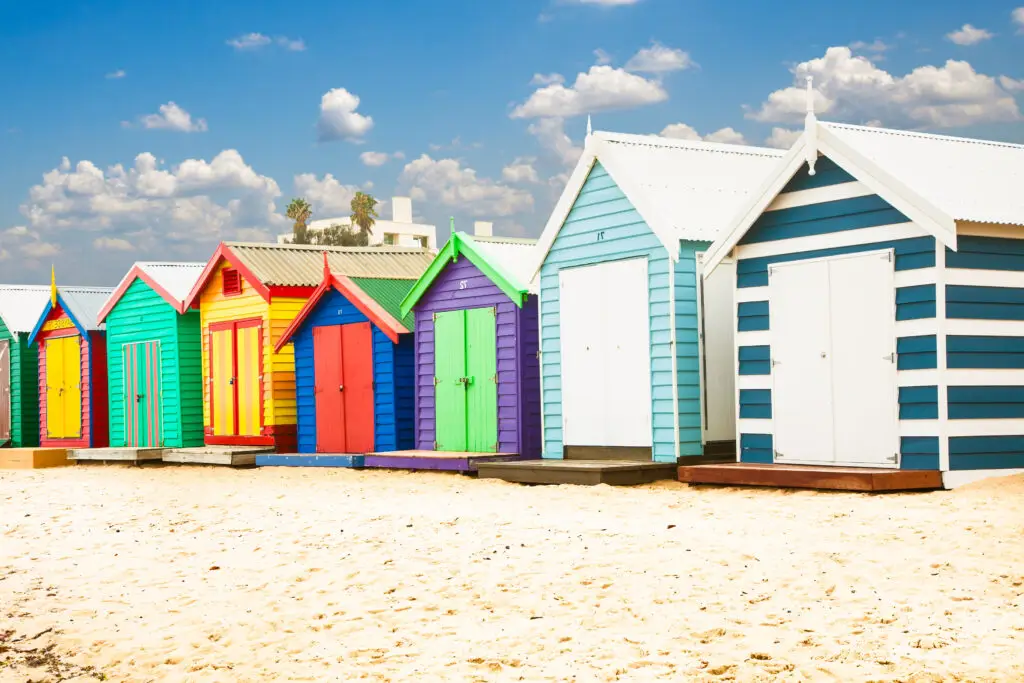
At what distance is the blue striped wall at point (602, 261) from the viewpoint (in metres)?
14.6

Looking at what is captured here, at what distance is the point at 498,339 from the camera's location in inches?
677

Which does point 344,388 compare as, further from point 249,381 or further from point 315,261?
point 315,261

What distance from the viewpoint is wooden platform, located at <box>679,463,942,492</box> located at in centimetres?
1191

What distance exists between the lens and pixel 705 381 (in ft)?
48.6

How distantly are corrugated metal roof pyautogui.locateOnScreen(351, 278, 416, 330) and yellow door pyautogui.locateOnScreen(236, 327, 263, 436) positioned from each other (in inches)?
109

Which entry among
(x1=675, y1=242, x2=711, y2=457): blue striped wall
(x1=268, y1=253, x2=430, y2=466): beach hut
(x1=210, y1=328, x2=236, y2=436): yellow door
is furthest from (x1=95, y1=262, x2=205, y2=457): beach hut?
(x1=675, y1=242, x2=711, y2=457): blue striped wall

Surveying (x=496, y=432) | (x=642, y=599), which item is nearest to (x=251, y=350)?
(x=496, y=432)

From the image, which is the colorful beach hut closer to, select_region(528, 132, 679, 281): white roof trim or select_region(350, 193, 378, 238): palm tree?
select_region(528, 132, 679, 281): white roof trim

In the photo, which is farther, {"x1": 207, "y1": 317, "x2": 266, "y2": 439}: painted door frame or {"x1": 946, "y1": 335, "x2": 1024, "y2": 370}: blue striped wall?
{"x1": 207, "y1": 317, "x2": 266, "y2": 439}: painted door frame

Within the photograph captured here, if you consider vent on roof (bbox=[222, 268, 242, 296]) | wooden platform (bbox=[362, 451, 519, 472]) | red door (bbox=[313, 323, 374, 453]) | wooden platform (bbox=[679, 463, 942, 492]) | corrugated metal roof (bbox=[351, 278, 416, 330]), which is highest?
vent on roof (bbox=[222, 268, 242, 296])

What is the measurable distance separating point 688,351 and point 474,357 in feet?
12.3

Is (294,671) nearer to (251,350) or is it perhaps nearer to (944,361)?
(944,361)

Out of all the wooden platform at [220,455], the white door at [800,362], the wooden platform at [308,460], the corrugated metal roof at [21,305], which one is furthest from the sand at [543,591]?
the corrugated metal roof at [21,305]

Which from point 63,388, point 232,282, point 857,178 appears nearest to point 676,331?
point 857,178
